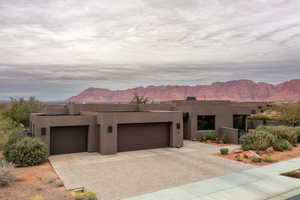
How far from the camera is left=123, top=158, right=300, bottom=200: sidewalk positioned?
8234 millimetres

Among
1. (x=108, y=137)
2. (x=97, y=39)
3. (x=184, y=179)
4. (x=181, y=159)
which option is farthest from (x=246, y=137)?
(x=97, y=39)

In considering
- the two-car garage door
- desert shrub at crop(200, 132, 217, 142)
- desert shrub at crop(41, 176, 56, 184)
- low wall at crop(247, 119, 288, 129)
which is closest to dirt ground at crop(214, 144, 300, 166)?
the two-car garage door

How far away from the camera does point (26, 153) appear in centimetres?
1307

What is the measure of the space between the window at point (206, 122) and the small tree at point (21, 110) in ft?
59.8

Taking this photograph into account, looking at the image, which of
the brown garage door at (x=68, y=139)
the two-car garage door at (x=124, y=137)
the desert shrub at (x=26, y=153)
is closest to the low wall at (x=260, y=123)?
the two-car garage door at (x=124, y=137)

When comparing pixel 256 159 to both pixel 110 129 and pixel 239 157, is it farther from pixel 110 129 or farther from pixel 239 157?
pixel 110 129

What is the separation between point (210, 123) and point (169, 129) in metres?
6.42

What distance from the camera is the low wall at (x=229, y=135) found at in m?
21.7

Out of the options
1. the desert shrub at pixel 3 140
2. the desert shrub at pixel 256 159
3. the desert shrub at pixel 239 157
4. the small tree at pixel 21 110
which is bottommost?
the desert shrub at pixel 239 157

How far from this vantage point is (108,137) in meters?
16.3

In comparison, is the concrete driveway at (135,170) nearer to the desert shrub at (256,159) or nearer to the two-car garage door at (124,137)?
the two-car garage door at (124,137)

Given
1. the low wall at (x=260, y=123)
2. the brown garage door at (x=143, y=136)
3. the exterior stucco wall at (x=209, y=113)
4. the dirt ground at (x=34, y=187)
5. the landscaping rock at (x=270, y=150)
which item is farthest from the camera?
the low wall at (x=260, y=123)

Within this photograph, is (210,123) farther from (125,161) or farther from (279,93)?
(279,93)

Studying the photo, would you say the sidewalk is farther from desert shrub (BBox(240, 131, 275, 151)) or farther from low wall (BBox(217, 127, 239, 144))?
low wall (BBox(217, 127, 239, 144))
